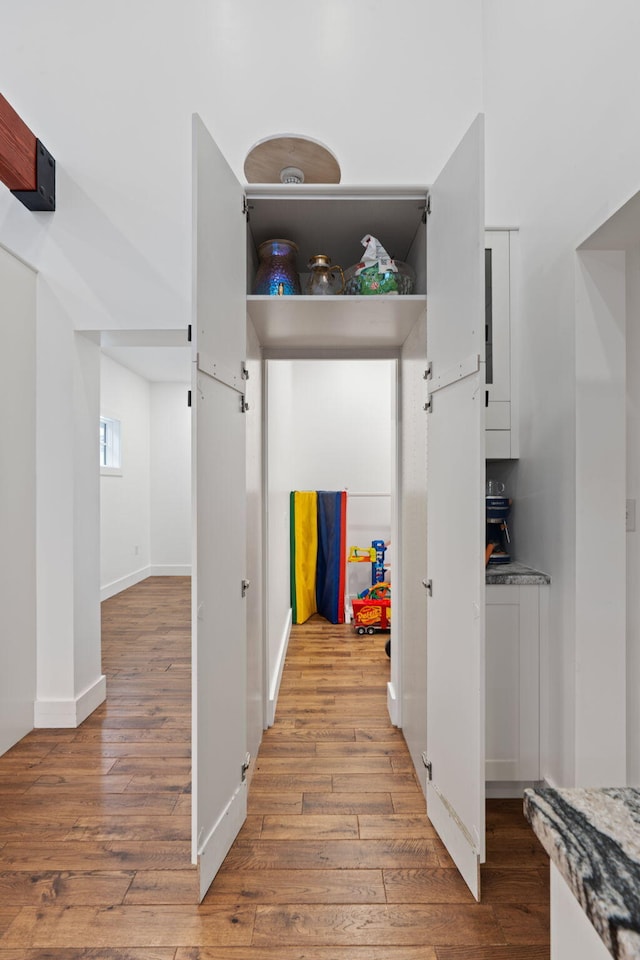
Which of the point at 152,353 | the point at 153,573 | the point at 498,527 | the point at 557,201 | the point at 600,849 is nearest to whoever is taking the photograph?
the point at 600,849

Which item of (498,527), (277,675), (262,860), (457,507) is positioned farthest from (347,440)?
Answer: (262,860)

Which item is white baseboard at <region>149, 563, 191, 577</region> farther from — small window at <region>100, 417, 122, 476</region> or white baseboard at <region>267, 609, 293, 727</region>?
white baseboard at <region>267, 609, 293, 727</region>

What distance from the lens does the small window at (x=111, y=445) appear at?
575 cm

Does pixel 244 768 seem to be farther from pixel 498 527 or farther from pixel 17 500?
pixel 17 500

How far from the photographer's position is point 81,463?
8.61 ft

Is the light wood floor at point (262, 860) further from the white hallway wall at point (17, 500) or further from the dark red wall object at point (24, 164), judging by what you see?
the dark red wall object at point (24, 164)

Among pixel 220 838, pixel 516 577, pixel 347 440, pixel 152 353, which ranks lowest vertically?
pixel 220 838

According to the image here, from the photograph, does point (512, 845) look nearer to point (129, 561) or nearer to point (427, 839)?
point (427, 839)

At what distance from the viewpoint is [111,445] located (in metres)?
5.86

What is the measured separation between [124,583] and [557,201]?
5.66 m

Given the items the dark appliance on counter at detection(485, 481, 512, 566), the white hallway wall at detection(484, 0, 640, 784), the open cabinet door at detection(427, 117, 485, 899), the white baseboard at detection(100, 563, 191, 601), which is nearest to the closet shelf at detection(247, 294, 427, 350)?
the open cabinet door at detection(427, 117, 485, 899)

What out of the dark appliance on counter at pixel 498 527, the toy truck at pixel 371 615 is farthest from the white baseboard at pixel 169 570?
the dark appliance on counter at pixel 498 527

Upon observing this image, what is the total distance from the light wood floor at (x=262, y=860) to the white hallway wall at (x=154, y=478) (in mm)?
3865

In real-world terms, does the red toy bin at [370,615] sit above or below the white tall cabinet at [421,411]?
below
